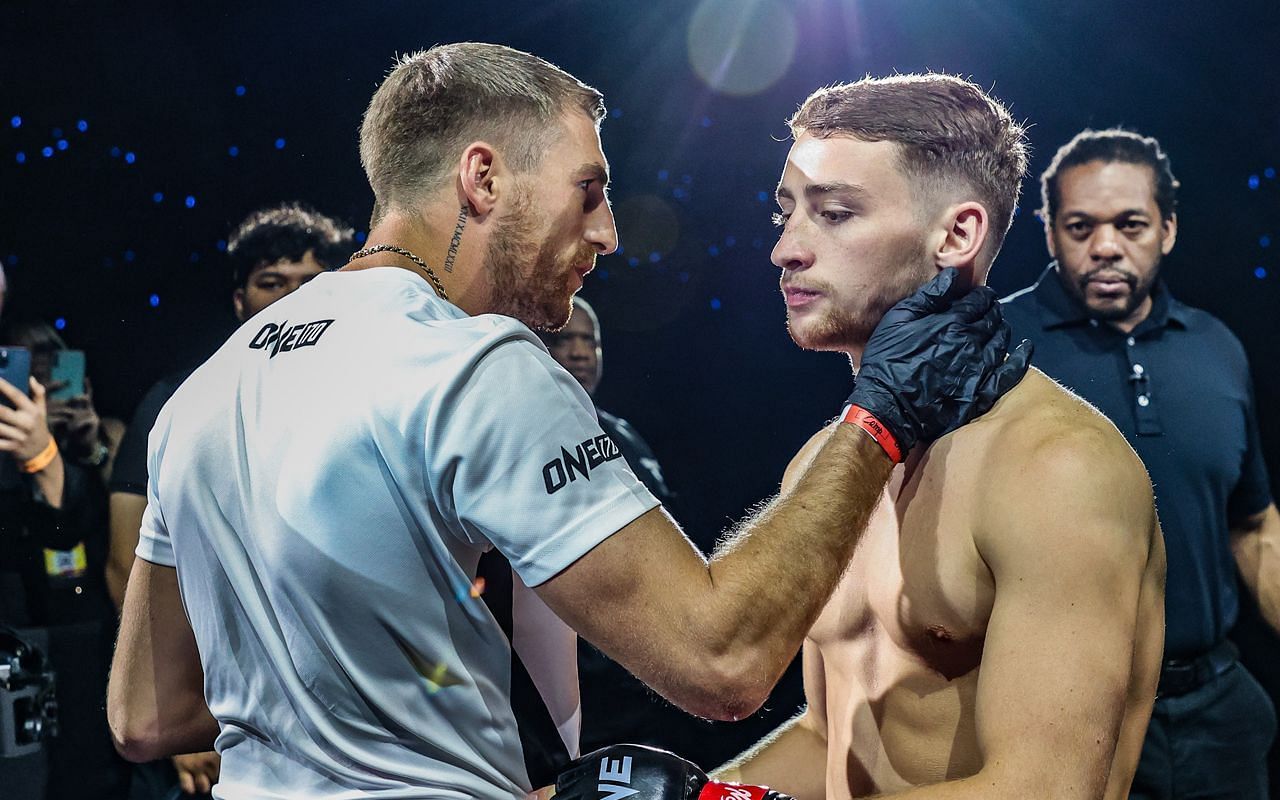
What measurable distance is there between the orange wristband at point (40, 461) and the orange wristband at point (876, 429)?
1.99 meters

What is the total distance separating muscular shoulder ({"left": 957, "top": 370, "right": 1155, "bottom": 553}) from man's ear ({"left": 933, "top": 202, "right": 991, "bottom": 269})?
234 millimetres

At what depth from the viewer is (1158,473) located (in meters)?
2.39

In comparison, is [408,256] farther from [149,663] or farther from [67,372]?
[67,372]

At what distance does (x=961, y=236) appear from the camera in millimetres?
1396

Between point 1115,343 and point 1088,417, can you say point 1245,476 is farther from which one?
point 1088,417

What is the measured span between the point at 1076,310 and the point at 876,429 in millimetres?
1645

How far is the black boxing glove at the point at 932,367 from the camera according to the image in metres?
1.23

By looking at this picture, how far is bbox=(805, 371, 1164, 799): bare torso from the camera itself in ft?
3.91

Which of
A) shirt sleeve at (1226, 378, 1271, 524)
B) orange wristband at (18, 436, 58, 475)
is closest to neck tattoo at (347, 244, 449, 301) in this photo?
orange wristband at (18, 436, 58, 475)

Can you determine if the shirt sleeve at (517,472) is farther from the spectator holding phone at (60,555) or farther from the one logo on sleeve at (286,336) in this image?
the spectator holding phone at (60,555)

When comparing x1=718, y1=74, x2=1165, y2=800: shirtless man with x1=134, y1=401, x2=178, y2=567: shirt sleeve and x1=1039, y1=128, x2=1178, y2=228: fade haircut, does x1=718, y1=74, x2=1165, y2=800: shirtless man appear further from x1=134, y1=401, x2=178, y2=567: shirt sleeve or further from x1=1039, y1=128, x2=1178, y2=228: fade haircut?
x1=1039, y1=128, x2=1178, y2=228: fade haircut

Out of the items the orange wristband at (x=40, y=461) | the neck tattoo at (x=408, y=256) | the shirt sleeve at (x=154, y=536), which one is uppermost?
the neck tattoo at (x=408, y=256)

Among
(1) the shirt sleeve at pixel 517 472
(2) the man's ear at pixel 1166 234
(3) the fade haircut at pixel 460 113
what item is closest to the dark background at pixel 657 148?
(2) the man's ear at pixel 1166 234

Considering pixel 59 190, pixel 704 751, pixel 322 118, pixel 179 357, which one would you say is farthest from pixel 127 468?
pixel 704 751
